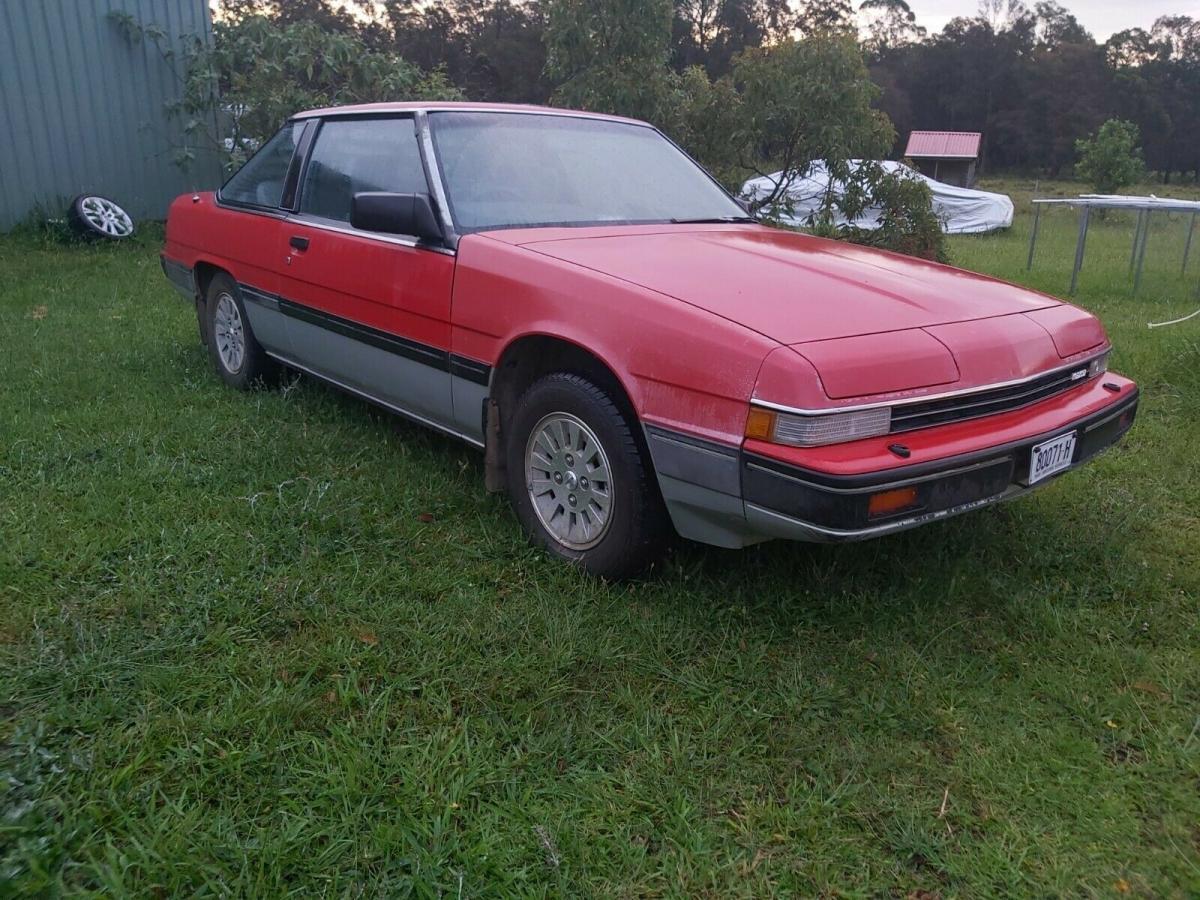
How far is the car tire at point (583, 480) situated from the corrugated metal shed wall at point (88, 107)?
9.41m

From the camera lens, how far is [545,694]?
259cm

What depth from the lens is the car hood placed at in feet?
8.78

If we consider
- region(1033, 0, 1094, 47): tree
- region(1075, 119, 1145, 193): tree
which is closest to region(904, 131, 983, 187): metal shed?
region(1075, 119, 1145, 193): tree

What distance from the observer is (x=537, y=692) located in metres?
2.59

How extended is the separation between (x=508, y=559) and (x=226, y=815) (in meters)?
1.41

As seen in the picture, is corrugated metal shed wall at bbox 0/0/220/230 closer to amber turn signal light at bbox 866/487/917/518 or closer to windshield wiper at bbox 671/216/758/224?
windshield wiper at bbox 671/216/758/224

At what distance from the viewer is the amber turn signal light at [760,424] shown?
Answer: 2471 millimetres

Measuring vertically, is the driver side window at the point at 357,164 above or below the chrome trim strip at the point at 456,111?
below

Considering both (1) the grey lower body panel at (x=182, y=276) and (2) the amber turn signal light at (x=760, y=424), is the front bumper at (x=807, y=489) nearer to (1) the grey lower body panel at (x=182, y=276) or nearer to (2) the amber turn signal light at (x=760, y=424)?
(2) the amber turn signal light at (x=760, y=424)

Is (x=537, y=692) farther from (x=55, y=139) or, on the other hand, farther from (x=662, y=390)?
(x=55, y=139)

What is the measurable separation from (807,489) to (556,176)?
79.9 inches

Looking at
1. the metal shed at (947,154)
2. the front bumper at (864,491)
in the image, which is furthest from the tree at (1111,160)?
the front bumper at (864,491)

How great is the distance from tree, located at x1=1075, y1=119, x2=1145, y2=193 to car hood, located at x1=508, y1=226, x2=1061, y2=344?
26.5m

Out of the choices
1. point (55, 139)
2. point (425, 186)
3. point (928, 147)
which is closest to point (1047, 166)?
point (928, 147)
